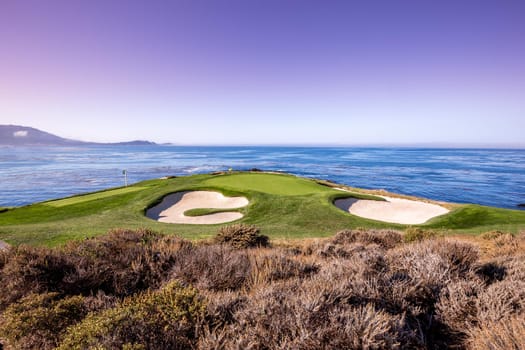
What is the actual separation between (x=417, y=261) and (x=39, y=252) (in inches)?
273

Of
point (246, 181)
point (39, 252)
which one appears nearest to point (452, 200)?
point (246, 181)

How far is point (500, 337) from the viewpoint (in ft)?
8.62

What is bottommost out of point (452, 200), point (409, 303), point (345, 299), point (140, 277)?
point (452, 200)

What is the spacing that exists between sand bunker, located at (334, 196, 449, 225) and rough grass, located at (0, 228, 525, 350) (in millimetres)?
A: 13357

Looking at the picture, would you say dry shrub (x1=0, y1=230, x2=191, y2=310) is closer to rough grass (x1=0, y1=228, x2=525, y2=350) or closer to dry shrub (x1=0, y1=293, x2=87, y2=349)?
rough grass (x1=0, y1=228, x2=525, y2=350)

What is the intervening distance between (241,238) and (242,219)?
794 cm

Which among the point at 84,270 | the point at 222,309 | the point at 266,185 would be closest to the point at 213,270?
the point at 222,309

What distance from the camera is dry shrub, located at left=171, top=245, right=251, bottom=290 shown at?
4406mm

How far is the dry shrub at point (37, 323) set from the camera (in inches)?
112

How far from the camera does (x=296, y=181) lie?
2517 cm

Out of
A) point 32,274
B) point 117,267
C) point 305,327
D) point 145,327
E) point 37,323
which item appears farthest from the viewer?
point 117,267

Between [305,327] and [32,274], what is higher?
[305,327]

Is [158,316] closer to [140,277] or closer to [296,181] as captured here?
[140,277]

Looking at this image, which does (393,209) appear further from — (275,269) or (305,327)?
(305,327)
